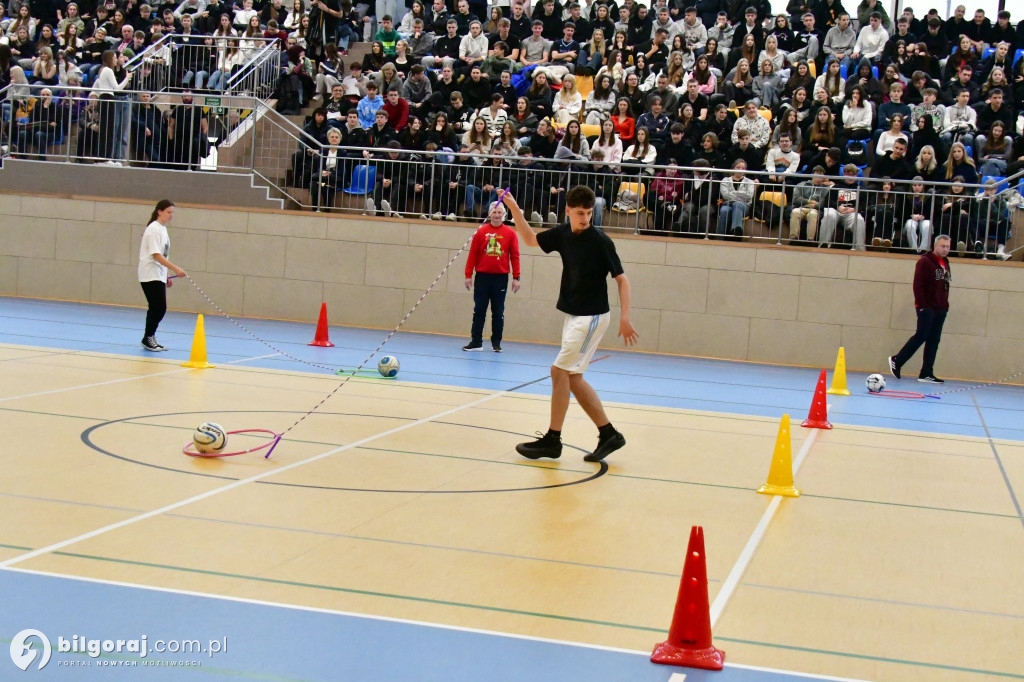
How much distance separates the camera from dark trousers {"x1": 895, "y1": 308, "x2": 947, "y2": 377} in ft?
54.9

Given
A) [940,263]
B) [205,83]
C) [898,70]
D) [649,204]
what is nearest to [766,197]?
[649,204]

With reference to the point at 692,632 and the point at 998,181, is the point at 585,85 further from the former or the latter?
the point at 692,632

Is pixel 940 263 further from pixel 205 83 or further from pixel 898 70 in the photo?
pixel 205 83

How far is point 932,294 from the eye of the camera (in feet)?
54.6

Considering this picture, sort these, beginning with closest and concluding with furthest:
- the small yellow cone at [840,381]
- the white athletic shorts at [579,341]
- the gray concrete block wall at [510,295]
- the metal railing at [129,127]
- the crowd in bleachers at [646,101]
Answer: the white athletic shorts at [579,341], the small yellow cone at [840,381], the gray concrete block wall at [510,295], the crowd in bleachers at [646,101], the metal railing at [129,127]

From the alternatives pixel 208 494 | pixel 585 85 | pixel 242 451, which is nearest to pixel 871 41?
pixel 585 85

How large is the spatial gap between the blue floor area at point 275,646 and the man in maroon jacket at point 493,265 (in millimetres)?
12231

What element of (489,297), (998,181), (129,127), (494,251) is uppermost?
(129,127)

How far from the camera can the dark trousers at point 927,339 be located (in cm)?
1673

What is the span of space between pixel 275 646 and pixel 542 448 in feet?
→ 15.2

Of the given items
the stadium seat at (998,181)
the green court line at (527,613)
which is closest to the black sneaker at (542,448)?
the green court line at (527,613)

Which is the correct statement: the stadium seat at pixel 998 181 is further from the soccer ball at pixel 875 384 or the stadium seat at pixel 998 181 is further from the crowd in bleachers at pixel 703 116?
the soccer ball at pixel 875 384

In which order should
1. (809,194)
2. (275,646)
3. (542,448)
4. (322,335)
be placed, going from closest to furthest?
(275,646) → (542,448) → (322,335) → (809,194)

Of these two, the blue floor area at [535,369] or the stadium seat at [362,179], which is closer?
the blue floor area at [535,369]
